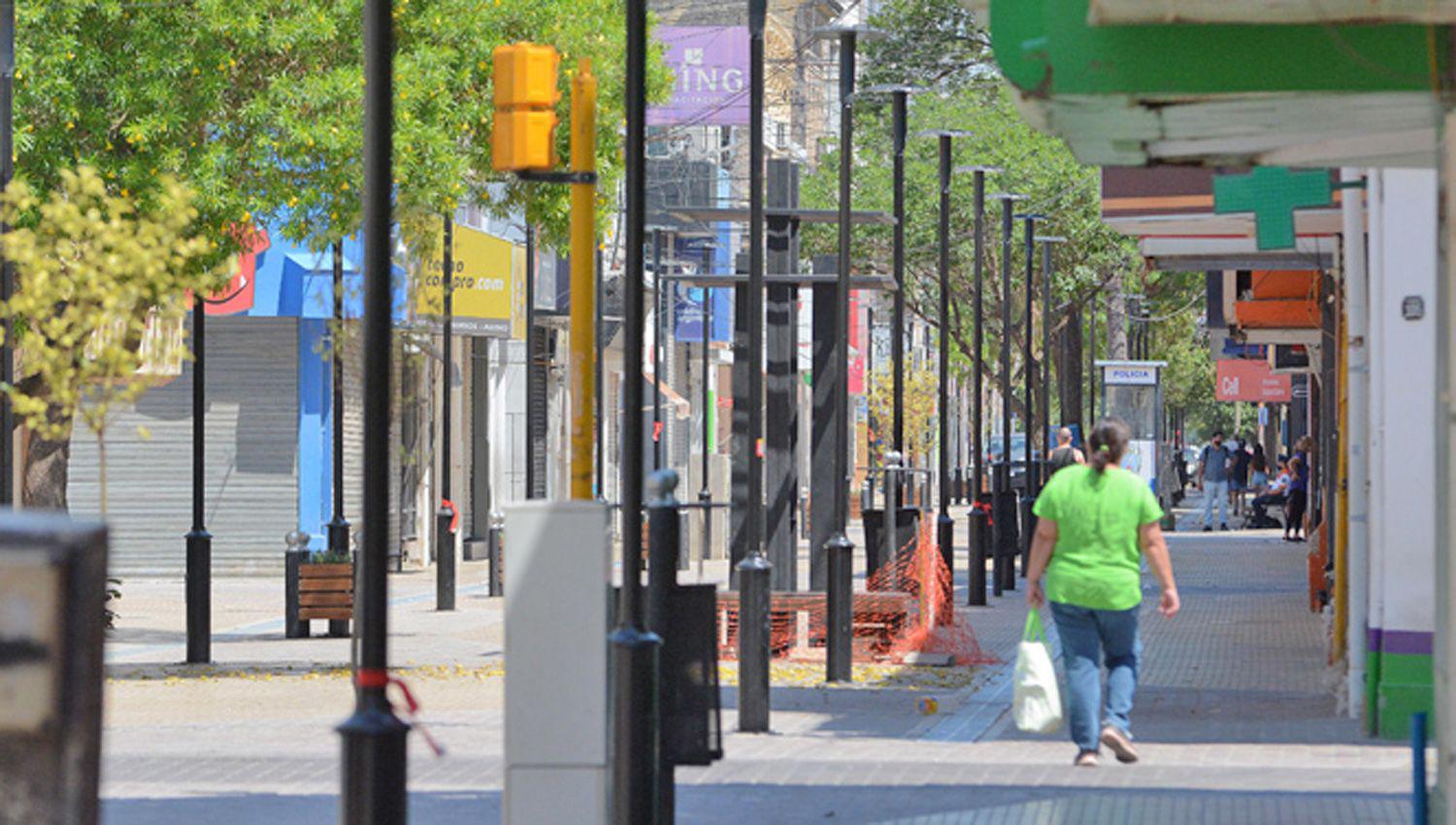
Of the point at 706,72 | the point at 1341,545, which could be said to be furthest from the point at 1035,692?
the point at 706,72

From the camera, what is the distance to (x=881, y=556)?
2359 centimetres

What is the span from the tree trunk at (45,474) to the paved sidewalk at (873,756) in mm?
1486

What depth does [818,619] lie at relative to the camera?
20500 millimetres

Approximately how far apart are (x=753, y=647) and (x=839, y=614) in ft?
10.7

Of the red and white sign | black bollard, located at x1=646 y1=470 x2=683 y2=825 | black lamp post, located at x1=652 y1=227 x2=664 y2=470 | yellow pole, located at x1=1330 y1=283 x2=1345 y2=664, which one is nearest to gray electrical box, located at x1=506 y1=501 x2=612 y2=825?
black bollard, located at x1=646 y1=470 x2=683 y2=825

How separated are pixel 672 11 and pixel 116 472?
30107mm

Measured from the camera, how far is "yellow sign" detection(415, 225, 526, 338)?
4012 centimetres

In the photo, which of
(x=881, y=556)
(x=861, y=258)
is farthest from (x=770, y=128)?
(x=881, y=556)

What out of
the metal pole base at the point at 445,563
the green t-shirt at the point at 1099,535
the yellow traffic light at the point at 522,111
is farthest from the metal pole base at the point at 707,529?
the yellow traffic light at the point at 522,111

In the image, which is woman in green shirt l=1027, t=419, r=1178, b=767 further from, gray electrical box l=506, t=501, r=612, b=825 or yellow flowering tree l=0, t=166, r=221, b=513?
yellow flowering tree l=0, t=166, r=221, b=513

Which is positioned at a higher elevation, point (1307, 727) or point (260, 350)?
point (260, 350)

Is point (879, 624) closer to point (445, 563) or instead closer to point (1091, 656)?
point (1091, 656)

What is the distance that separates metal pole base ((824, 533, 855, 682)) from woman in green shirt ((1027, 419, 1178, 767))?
5070 millimetres

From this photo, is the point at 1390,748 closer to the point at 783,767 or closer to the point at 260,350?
the point at 783,767
